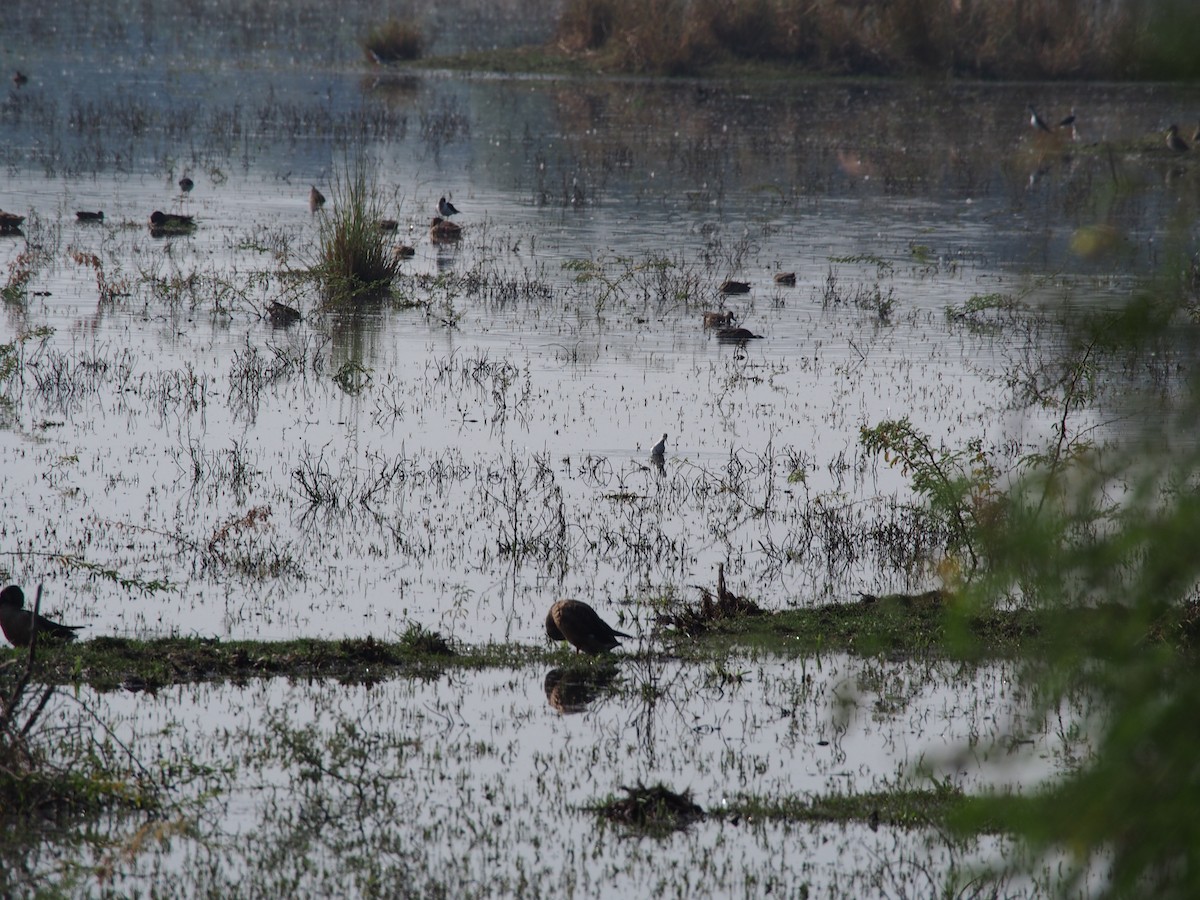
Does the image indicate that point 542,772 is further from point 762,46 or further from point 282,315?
point 762,46

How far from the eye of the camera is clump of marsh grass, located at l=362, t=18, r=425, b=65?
48.1 meters

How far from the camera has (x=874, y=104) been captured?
42.0 meters

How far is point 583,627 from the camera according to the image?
26.1 ft

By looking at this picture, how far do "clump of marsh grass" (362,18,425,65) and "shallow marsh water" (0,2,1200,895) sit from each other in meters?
17.5

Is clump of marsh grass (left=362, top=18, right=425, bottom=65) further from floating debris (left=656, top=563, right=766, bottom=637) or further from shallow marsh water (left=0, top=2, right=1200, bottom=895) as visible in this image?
floating debris (left=656, top=563, right=766, bottom=637)

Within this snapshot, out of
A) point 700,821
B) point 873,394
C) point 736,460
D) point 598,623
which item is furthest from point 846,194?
point 700,821

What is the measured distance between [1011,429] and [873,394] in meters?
1.78

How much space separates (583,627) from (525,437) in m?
4.66

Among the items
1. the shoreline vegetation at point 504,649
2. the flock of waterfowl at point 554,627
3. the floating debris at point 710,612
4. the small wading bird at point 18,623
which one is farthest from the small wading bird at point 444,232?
the small wading bird at point 18,623

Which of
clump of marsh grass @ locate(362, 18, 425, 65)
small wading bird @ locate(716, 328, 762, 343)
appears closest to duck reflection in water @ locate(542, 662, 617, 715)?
small wading bird @ locate(716, 328, 762, 343)

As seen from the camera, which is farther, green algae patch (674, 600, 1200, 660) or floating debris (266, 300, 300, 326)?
floating debris (266, 300, 300, 326)

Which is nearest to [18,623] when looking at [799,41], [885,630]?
[885,630]

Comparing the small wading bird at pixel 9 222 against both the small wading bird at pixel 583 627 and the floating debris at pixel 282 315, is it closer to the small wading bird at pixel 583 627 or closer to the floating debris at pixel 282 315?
the floating debris at pixel 282 315

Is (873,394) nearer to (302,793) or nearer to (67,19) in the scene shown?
(302,793)
